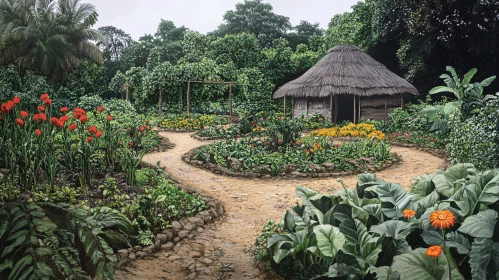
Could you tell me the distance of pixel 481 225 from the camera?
311cm

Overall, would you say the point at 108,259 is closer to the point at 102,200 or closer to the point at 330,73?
the point at 102,200

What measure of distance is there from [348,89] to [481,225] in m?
15.4

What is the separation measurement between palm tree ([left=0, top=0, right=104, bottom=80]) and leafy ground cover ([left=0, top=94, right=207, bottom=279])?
62.2 ft

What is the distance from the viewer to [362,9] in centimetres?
2489

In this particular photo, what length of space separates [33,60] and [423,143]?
22.1 meters

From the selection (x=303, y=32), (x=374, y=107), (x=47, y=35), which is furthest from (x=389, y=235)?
(x=303, y=32)

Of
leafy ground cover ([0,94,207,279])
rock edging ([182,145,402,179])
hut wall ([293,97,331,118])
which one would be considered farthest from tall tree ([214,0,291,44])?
leafy ground cover ([0,94,207,279])

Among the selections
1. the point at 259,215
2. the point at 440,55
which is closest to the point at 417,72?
the point at 440,55

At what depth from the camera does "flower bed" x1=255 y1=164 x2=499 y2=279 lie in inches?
120

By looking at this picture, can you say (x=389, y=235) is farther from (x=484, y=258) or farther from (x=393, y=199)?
(x=484, y=258)

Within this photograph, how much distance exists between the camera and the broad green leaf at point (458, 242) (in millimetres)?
3125

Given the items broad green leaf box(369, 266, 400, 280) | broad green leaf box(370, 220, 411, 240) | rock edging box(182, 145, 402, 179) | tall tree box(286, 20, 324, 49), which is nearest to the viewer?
broad green leaf box(369, 266, 400, 280)

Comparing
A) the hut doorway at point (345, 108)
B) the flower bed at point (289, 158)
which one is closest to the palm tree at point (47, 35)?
the hut doorway at point (345, 108)

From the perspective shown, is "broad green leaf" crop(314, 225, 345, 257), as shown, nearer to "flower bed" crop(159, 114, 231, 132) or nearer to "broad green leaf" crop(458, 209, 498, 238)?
"broad green leaf" crop(458, 209, 498, 238)
